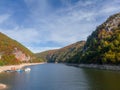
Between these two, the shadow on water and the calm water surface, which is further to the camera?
the calm water surface

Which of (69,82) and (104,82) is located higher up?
(69,82)

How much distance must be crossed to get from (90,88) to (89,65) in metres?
125

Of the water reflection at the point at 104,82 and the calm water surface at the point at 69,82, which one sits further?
the calm water surface at the point at 69,82

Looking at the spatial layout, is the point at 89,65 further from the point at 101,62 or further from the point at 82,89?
the point at 82,89

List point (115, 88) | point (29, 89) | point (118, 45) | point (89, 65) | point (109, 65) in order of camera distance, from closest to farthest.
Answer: point (115, 88), point (29, 89), point (109, 65), point (118, 45), point (89, 65)

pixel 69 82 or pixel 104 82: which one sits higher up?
pixel 69 82

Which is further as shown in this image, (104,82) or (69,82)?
(69,82)

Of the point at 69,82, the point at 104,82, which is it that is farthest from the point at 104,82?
the point at 69,82

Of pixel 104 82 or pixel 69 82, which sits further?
pixel 69 82

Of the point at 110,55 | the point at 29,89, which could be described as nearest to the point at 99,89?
the point at 29,89

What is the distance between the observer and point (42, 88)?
259ft

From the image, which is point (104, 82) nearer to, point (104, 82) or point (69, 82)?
point (104, 82)

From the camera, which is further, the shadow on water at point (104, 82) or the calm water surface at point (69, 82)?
the calm water surface at point (69, 82)

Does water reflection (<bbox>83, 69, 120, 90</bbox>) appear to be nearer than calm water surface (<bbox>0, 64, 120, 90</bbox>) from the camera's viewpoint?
Yes
